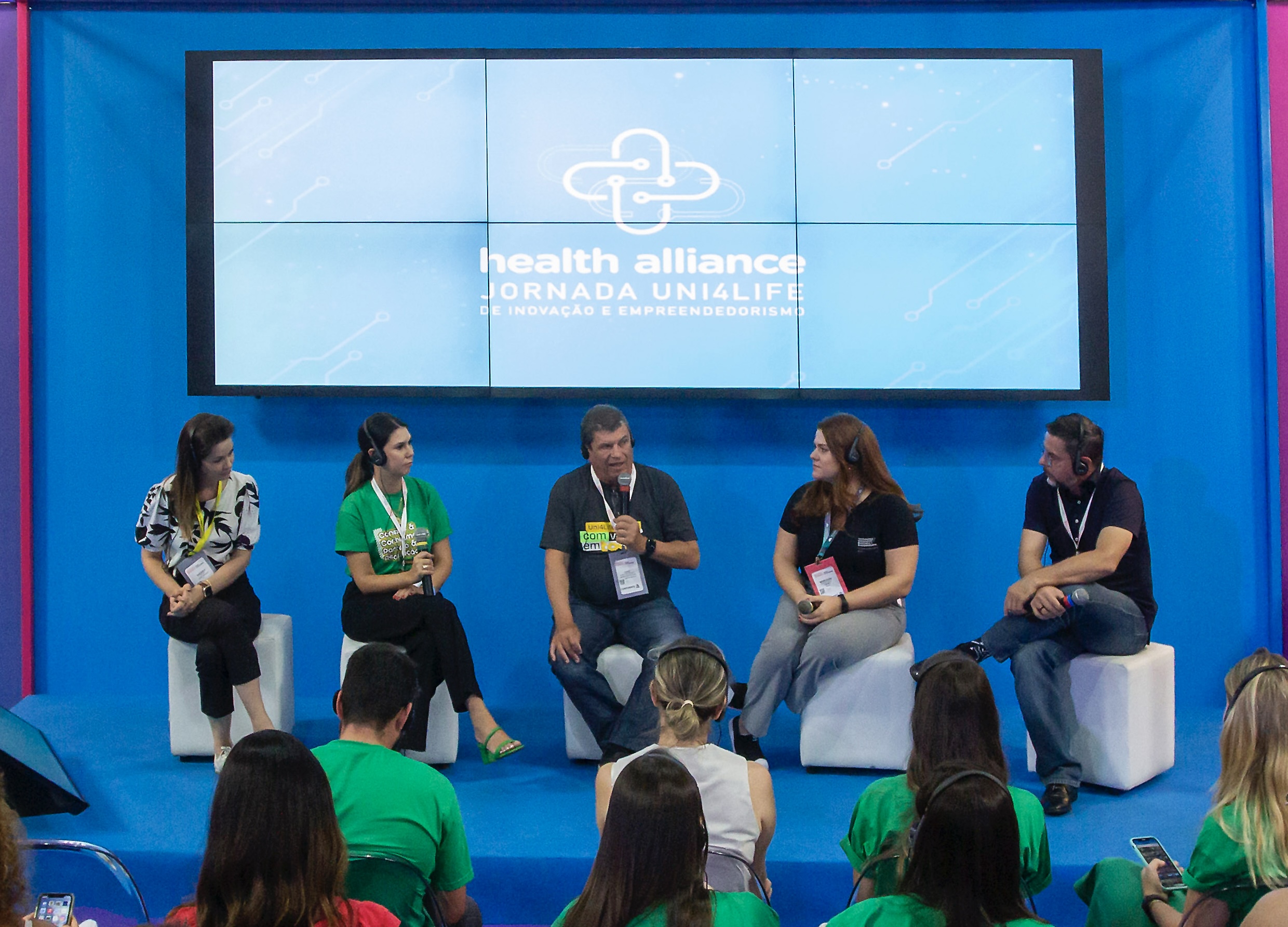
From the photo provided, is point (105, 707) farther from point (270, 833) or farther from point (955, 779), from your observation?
point (955, 779)

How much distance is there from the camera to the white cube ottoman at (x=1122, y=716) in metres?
3.39

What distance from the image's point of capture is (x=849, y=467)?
12.3ft

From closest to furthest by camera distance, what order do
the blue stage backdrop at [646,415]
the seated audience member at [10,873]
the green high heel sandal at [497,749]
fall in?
the seated audience member at [10,873]
the green high heel sandal at [497,749]
the blue stage backdrop at [646,415]

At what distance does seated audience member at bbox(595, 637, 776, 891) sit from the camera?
6.98ft

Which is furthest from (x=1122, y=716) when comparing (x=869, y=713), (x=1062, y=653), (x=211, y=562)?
(x=211, y=562)

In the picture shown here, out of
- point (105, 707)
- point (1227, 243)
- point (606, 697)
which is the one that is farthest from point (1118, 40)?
point (105, 707)

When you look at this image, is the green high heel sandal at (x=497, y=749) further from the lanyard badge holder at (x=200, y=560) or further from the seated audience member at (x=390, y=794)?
the seated audience member at (x=390, y=794)

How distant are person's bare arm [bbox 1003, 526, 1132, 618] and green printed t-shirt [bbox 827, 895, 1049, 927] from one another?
6.89ft

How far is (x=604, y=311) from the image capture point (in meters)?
4.50

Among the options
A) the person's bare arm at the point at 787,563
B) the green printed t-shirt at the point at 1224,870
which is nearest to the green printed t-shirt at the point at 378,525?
the person's bare arm at the point at 787,563

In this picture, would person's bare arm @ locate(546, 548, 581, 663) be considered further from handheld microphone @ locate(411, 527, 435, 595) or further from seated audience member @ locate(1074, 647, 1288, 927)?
seated audience member @ locate(1074, 647, 1288, 927)

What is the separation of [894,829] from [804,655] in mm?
1661

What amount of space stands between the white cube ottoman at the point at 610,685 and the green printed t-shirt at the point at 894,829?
1.66 meters

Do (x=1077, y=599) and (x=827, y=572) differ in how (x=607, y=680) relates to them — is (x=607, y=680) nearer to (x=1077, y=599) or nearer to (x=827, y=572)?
(x=827, y=572)
